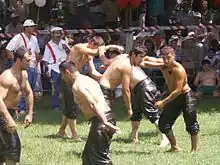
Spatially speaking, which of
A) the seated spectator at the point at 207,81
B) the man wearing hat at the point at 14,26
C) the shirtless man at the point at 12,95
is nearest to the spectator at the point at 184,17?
the seated spectator at the point at 207,81

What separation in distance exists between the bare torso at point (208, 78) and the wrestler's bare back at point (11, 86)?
7.54 m

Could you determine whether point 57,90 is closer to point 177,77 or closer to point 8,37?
point 8,37

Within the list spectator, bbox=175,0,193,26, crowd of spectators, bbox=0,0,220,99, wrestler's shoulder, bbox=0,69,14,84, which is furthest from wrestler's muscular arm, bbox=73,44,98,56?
spectator, bbox=175,0,193,26

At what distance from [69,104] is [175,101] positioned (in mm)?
1974

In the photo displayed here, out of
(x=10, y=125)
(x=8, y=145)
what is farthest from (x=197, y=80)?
(x=10, y=125)

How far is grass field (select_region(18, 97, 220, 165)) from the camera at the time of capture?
905 cm

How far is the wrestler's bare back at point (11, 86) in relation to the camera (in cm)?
808

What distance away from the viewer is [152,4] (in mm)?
16328

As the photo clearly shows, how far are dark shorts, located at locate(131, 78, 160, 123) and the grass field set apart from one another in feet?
1.42

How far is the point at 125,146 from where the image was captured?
10141mm

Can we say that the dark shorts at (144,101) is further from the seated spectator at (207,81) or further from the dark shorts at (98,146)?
the seated spectator at (207,81)

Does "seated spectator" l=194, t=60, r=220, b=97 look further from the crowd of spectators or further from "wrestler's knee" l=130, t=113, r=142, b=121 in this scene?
"wrestler's knee" l=130, t=113, r=142, b=121

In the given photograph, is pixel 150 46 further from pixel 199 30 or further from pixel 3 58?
pixel 3 58

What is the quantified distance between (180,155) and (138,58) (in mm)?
1480
